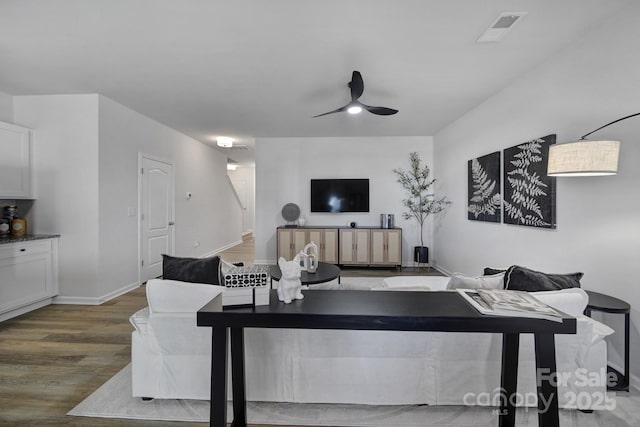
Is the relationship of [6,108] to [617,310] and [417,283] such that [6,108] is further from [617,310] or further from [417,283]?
[617,310]

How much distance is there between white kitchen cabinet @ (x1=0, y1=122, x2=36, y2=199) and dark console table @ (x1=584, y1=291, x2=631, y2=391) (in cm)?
540

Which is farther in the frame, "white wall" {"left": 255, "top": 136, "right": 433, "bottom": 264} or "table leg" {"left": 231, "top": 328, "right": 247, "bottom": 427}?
"white wall" {"left": 255, "top": 136, "right": 433, "bottom": 264}

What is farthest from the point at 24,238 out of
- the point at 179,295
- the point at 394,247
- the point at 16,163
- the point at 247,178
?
the point at 247,178

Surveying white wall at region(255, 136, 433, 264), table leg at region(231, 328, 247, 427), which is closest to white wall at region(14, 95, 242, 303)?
white wall at region(255, 136, 433, 264)

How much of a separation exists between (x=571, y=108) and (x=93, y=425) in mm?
3980

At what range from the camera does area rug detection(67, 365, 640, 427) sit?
1.75m

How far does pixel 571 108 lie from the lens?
2.54 metres

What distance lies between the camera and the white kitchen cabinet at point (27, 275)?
315cm

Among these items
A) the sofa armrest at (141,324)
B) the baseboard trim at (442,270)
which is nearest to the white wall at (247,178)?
the baseboard trim at (442,270)

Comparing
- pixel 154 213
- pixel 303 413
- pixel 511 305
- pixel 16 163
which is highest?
pixel 16 163

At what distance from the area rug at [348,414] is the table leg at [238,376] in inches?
6.9

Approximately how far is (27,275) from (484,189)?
5.38 metres

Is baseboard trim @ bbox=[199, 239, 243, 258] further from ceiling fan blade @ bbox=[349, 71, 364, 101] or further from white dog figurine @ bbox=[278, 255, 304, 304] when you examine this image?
white dog figurine @ bbox=[278, 255, 304, 304]

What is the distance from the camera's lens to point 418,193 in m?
5.81
